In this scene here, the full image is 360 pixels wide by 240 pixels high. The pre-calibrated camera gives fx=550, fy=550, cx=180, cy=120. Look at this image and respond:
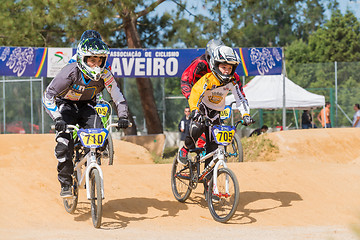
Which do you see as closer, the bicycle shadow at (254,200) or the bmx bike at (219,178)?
the bmx bike at (219,178)

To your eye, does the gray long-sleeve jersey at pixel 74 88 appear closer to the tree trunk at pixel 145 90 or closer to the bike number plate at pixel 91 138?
the bike number plate at pixel 91 138

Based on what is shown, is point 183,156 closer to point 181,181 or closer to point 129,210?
point 181,181

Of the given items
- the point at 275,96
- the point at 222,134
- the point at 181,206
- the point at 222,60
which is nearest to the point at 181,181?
the point at 181,206

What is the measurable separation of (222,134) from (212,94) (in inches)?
27.0

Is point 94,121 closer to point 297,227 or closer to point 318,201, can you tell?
point 297,227

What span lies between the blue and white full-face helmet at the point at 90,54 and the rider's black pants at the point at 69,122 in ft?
1.70

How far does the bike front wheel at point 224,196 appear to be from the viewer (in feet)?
20.4

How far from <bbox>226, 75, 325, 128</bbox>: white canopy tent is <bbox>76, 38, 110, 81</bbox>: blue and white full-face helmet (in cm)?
1474

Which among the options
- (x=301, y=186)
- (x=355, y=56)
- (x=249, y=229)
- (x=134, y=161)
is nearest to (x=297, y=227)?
(x=249, y=229)

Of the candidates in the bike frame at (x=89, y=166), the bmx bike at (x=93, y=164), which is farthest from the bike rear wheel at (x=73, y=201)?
the bmx bike at (x=93, y=164)

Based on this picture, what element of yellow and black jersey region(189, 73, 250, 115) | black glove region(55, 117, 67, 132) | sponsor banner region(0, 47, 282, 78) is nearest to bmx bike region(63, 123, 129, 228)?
black glove region(55, 117, 67, 132)

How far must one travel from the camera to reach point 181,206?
24.3ft

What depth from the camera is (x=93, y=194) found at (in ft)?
19.7

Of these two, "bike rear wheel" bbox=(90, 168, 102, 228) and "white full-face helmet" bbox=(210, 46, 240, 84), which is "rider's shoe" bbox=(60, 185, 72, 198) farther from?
"white full-face helmet" bbox=(210, 46, 240, 84)
